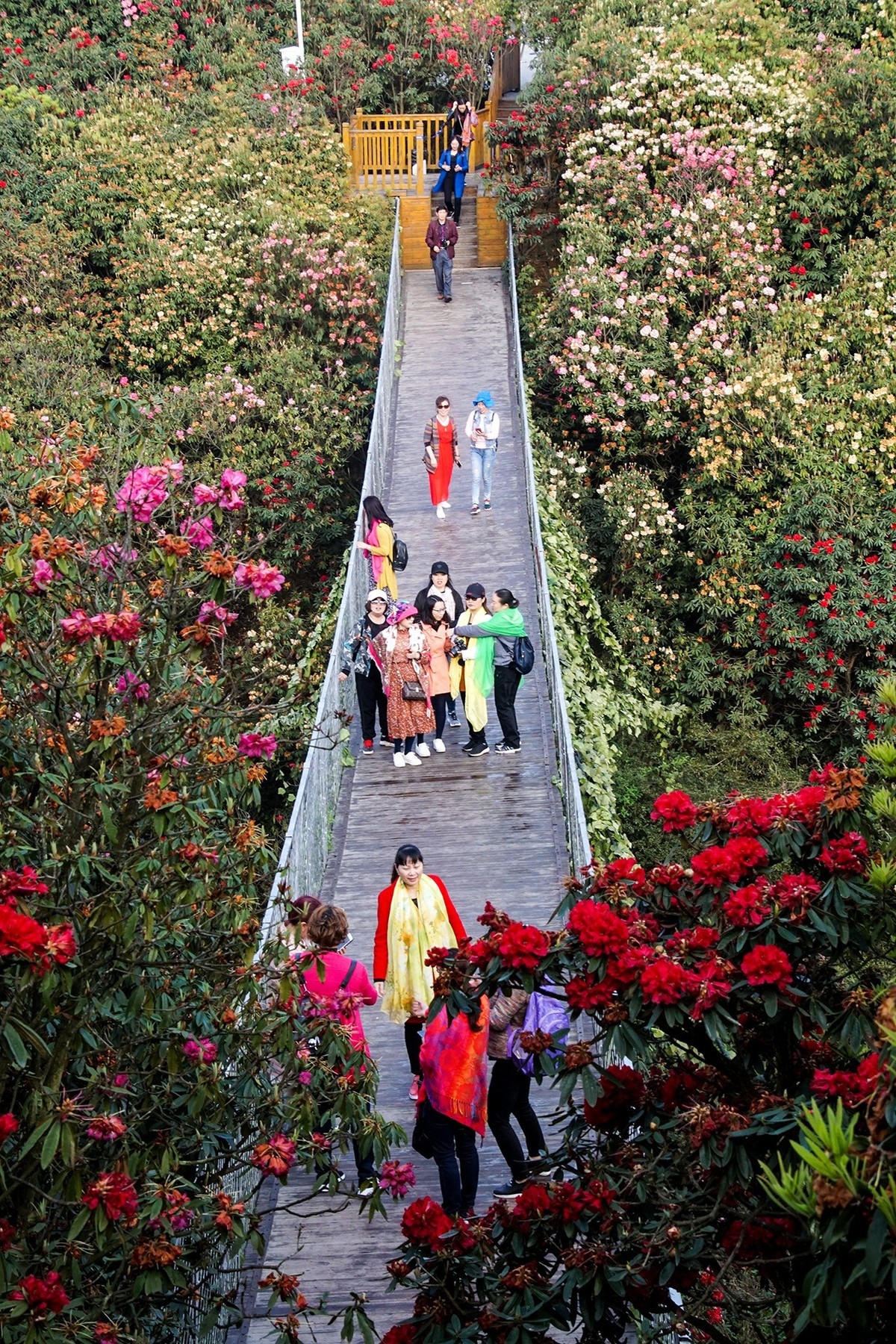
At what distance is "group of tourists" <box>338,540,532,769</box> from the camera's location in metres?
10.4

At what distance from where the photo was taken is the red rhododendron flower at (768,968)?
4.46 metres

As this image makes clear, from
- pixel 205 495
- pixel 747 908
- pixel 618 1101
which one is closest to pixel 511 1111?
pixel 618 1101

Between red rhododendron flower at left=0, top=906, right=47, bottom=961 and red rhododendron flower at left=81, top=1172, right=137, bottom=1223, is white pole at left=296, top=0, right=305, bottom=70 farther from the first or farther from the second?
red rhododendron flower at left=81, top=1172, right=137, bottom=1223

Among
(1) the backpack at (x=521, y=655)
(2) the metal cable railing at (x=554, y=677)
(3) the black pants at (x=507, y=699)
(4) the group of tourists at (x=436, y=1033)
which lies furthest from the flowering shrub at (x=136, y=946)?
(3) the black pants at (x=507, y=699)

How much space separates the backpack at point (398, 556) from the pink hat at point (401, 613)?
1.01 meters

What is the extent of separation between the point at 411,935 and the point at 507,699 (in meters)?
3.83

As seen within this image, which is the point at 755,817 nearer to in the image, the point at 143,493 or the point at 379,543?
the point at 143,493

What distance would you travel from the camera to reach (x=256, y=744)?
5527 millimetres

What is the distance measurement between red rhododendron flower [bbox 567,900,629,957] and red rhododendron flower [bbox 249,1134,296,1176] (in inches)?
48.2

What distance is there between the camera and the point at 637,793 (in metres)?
15.5

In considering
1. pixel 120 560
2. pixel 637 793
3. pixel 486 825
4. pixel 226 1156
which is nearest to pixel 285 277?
pixel 637 793

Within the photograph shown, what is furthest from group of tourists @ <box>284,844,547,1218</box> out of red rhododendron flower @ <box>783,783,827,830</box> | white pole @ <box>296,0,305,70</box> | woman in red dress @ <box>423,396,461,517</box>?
white pole @ <box>296,0,305,70</box>

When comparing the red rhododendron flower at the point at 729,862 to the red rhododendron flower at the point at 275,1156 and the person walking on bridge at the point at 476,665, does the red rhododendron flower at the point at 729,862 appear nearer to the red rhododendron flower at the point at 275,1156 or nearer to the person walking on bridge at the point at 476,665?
the red rhododendron flower at the point at 275,1156

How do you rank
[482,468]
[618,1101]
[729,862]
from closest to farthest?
[729,862], [618,1101], [482,468]
